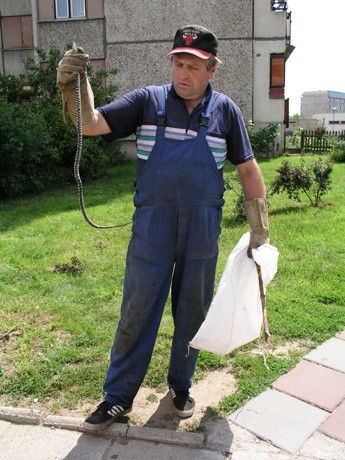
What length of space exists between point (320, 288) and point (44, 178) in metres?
8.12

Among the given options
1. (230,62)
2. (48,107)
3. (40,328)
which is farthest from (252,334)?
(230,62)

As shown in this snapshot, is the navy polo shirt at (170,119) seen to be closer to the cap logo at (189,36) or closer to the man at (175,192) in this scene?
the man at (175,192)

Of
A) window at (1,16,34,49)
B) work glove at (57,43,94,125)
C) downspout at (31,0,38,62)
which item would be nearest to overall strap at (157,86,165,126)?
work glove at (57,43,94,125)

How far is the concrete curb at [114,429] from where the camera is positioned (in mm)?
2529

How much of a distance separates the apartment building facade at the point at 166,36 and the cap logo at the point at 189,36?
15.5 m

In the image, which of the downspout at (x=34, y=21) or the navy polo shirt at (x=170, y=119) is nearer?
the navy polo shirt at (x=170, y=119)

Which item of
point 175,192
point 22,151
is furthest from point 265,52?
point 175,192

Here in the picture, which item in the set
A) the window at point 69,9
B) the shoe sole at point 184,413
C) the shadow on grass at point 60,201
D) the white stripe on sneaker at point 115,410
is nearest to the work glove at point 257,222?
the shoe sole at point 184,413

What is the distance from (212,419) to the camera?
2727 mm

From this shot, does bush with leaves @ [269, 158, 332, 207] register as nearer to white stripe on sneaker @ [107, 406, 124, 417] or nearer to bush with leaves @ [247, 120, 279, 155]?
white stripe on sneaker @ [107, 406, 124, 417]

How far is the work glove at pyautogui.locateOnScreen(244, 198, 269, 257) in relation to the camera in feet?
8.87

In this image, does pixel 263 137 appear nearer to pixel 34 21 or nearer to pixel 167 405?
pixel 34 21

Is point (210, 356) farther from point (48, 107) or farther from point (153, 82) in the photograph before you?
point (153, 82)

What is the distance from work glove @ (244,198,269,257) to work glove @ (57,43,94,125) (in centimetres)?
102
